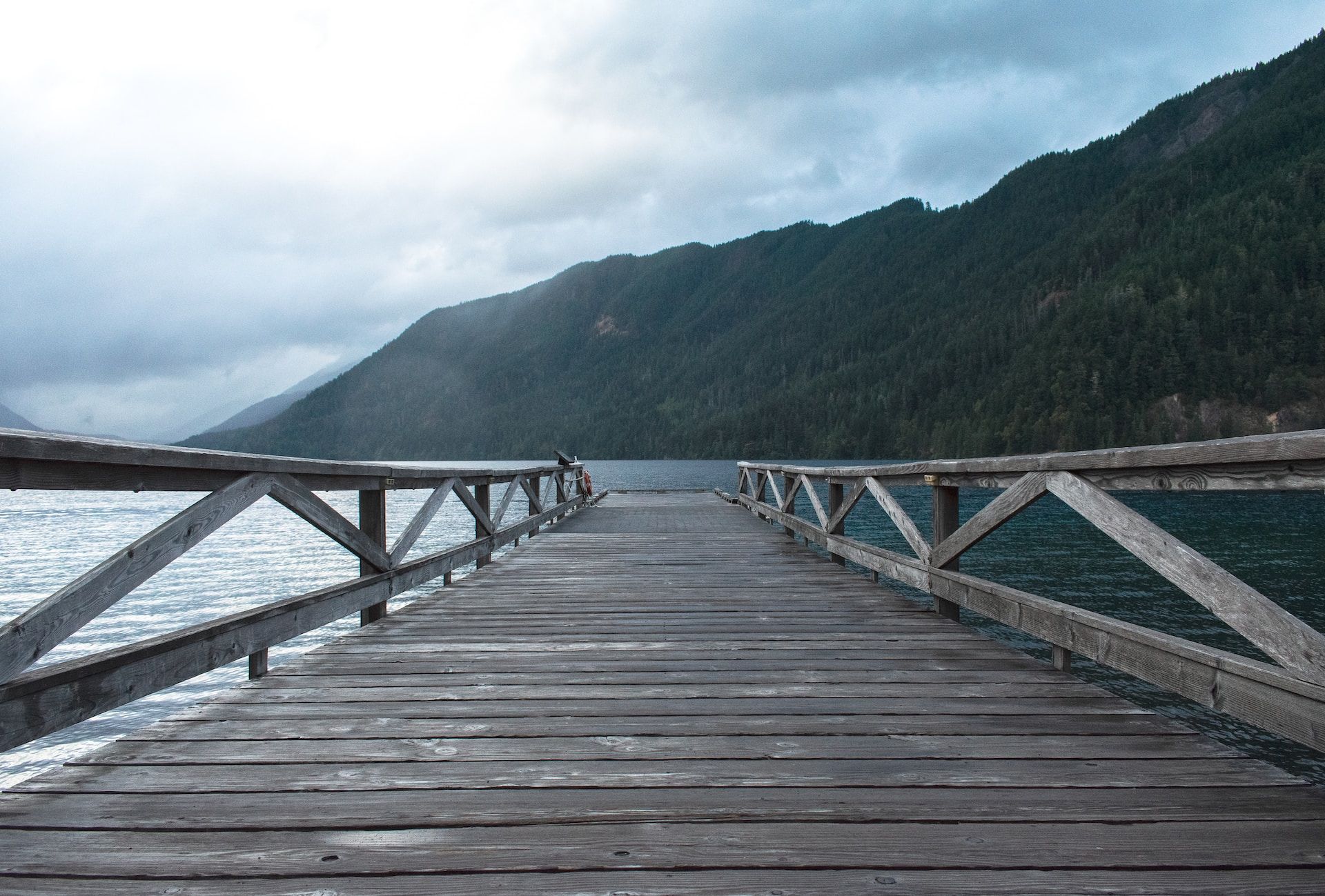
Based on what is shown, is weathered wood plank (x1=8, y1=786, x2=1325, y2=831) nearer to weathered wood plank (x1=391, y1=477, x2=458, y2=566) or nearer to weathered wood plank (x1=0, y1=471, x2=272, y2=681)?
weathered wood plank (x1=0, y1=471, x2=272, y2=681)

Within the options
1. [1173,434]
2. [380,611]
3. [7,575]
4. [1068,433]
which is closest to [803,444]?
[1068,433]

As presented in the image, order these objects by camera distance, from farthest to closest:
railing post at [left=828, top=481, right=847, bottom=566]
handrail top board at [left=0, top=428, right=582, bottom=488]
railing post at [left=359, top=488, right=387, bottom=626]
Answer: railing post at [left=828, top=481, right=847, bottom=566]
railing post at [left=359, top=488, right=387, bottom=626]
handrail top board at [left=0, top=428, right=582, bottom=488]

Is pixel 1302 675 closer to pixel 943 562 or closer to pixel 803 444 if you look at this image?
pixel 943 562

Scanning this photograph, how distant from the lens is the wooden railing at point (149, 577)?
237 centimetres

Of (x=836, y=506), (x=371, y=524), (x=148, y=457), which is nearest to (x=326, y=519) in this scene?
(x=371, y=524)

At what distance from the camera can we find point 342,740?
9.23 ft

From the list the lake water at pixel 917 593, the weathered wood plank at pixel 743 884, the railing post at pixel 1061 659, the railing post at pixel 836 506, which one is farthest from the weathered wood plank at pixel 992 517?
the lake water at pixel 917 593

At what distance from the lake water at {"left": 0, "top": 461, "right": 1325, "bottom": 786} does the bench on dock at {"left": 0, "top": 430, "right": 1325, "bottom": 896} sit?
15.6 feet

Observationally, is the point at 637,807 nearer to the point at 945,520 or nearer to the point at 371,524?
the point at 371,524

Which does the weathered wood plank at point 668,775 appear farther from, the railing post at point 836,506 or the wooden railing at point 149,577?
the railing post at point 836,506

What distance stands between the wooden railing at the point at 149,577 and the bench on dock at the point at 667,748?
15mm

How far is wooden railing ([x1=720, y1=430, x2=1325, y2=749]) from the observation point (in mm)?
2367

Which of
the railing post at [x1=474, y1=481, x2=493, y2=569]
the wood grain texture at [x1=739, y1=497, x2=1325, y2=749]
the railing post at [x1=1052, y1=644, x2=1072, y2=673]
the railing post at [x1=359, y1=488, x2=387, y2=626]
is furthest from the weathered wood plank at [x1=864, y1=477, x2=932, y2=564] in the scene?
the railing post at [x1=474, y1=481, x2=493, y2=569]

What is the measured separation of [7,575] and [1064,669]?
25.4 meters
